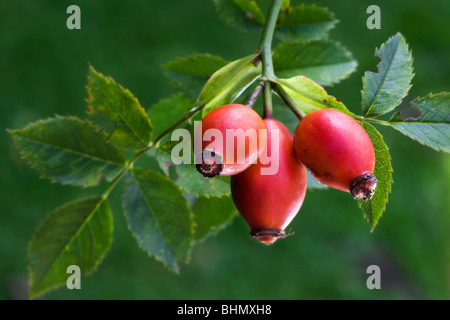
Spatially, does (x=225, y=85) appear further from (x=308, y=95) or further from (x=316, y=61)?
(x=316, y=61)

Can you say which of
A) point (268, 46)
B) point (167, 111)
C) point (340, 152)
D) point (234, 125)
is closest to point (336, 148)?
point (340, 152)

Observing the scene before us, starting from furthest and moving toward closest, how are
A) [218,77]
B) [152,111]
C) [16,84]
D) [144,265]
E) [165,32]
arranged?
1. [165,32]
2. [16,84]
3. [144,265]
4. [152,111]
5. [218,77]

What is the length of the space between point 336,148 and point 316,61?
0.68 metres

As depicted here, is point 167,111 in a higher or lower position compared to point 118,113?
higher

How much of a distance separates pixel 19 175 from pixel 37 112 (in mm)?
550

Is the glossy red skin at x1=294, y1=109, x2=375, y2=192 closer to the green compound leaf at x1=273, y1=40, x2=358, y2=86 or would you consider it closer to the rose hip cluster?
the rose hip cluster

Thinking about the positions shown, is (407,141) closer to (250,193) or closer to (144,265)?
(144,265)

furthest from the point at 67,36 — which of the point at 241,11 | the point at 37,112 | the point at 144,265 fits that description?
the point at 241,11

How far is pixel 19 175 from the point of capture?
3.99 m

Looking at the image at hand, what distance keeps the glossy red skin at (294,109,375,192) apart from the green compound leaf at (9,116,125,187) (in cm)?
66

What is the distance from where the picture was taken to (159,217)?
1.46 m

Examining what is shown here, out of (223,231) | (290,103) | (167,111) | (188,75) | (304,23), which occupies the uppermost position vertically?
(223,231)

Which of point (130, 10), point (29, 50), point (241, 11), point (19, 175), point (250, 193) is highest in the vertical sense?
point (130, 10)

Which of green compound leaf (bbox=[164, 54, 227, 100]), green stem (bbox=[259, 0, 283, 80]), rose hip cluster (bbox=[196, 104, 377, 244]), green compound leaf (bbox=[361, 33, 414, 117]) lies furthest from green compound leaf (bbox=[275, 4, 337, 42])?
rose hip cluster (bbox=[196, 104, 377, 244])
